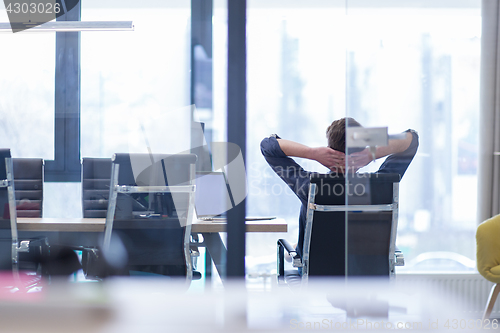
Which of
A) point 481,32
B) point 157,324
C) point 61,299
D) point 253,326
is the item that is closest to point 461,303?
point 253,326

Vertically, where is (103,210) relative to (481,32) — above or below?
Answer: below

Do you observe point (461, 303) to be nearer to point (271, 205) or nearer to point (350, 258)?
point (350, 258)

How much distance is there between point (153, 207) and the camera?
1979 millimetres

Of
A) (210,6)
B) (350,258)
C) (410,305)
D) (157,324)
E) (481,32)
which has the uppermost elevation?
(210,6)

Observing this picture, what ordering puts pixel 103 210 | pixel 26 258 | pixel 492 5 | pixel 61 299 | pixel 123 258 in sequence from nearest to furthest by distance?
1. pixel 492 5
2. pixel 61 299
3. pixel 123 258
4. pixel 26 258
5. pixel 103 210

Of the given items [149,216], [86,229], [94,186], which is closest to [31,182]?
[94,186]

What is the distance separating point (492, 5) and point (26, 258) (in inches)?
99.1

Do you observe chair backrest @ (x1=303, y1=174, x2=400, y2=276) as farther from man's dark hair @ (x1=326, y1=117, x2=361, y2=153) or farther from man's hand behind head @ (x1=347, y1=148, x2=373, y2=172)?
man's dark hair @ (x1=326, y1=117, x2=361, y2=153)

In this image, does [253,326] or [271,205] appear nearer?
[253,326]

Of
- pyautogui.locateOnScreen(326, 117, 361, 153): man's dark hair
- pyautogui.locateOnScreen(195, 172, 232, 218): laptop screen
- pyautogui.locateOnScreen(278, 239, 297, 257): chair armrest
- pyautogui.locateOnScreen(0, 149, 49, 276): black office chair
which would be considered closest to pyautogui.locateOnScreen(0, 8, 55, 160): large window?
pyautogui.locateOnScreen(0, 149, 49, 276): black office chair

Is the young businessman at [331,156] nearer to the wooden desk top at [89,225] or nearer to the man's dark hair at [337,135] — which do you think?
the man's dark hair at [337,135]

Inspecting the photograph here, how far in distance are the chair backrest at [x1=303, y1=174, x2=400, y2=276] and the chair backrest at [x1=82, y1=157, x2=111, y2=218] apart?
162 centimetres

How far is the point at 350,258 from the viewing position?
1.40 meters

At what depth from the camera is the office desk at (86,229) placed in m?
2.06
